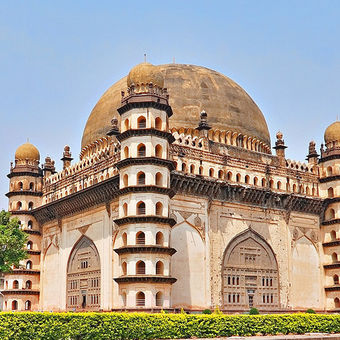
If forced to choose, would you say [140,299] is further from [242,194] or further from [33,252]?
[33,252]

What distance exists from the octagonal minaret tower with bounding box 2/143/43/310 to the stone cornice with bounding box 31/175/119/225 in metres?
0.77

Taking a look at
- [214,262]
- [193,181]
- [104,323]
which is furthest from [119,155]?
[104,323]

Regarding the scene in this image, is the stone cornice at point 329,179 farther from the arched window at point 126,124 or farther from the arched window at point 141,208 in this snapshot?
the arched window at point 126,124

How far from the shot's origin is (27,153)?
120 ft

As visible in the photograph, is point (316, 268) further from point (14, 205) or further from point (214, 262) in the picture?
point (14, 205)

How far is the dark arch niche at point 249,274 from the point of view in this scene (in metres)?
29.1

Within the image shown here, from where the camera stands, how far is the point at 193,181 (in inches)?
1108

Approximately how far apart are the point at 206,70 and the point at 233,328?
19.3 metres

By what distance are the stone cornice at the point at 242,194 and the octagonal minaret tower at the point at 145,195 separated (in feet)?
5.08

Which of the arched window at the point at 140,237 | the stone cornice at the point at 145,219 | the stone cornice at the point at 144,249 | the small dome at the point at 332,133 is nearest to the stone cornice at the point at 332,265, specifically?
the small dome at the point at 332,133

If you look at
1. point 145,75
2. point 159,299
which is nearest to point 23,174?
point 145,75

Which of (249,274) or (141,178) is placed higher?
(141,178)

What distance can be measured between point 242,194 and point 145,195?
22.4 ft

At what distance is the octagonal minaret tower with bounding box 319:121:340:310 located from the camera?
32719 mm
